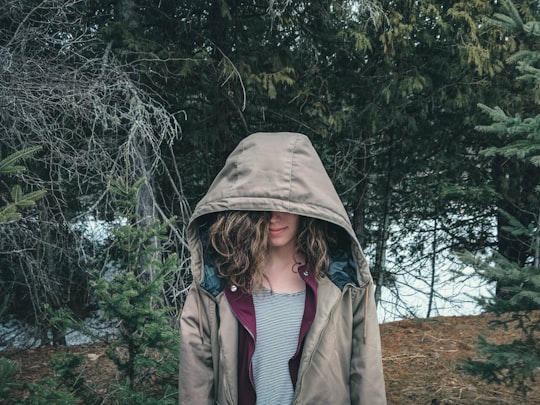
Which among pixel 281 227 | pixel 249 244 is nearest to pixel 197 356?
pixel 249 244

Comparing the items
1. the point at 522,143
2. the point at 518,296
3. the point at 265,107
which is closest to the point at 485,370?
the point at 518,296

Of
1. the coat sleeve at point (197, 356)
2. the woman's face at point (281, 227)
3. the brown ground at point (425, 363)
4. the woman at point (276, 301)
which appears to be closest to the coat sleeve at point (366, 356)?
the woman at point (276, 301)

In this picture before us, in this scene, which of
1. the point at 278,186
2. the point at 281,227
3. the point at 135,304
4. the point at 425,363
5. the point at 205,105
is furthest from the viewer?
the point at 205,105

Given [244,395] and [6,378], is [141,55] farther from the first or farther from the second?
[244,395]

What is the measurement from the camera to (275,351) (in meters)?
2.26

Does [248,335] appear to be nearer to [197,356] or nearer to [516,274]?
[197,356]

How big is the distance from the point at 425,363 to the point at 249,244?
11.1 ft

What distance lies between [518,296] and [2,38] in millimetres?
4241

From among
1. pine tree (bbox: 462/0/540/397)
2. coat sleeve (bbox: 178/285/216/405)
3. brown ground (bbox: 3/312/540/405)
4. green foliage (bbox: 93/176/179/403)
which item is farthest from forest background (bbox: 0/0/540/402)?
coat sleeve (bbox: 178/285/216/405)

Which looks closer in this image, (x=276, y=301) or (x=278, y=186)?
(x=278, y=186)

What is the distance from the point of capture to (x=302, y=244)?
239 centimetres

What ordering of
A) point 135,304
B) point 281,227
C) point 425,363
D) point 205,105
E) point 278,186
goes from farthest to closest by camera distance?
1. point 205,105
2. point 425,363
3. point 135,304
4. point 281,227
5. point 278,186

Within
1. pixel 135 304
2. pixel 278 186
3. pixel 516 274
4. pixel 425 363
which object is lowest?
pixel 425 363

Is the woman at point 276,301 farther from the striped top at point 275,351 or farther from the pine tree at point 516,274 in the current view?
the pine tree at point 516,274
